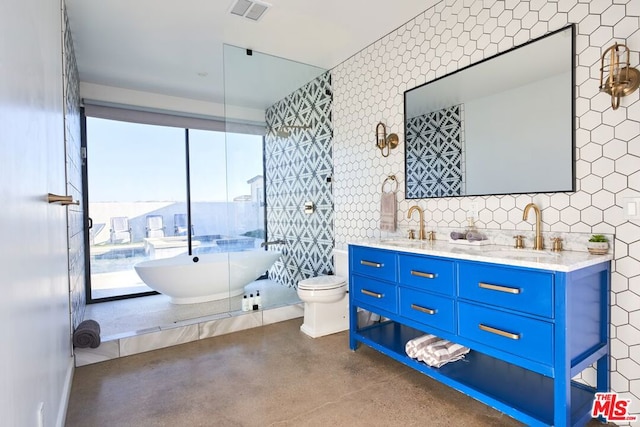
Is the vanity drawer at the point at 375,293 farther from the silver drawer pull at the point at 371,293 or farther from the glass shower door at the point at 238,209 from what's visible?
the glass shower door at the point at 238,209

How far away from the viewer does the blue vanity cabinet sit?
61.1 inches

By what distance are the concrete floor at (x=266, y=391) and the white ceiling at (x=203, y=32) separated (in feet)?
8.27

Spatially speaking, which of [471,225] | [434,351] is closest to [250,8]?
[471,225]

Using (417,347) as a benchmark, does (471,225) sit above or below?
above

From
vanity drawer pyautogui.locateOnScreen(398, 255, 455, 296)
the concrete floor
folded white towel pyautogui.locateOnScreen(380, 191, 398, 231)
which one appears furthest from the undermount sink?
folded white towel pyautogui.locateOnScreen(380, 191, 398, 231)

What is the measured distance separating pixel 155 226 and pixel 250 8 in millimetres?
3108

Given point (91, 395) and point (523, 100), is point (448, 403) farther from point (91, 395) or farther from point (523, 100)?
point (91, 395)

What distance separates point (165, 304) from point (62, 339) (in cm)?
199

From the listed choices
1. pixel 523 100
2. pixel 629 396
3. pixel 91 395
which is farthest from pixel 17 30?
pixel 629 396

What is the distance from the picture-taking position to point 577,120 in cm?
190

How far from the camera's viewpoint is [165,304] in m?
3.99

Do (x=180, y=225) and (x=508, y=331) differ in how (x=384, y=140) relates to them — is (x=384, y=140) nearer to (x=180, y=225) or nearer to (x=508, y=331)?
(x=508, y=331)

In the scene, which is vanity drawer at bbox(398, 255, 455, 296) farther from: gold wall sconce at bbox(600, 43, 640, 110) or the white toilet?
gold wall sconce at bbox(600, 43, 640, 110)

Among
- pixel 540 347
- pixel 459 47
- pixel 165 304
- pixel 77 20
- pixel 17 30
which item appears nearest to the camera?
pixel 17 30
